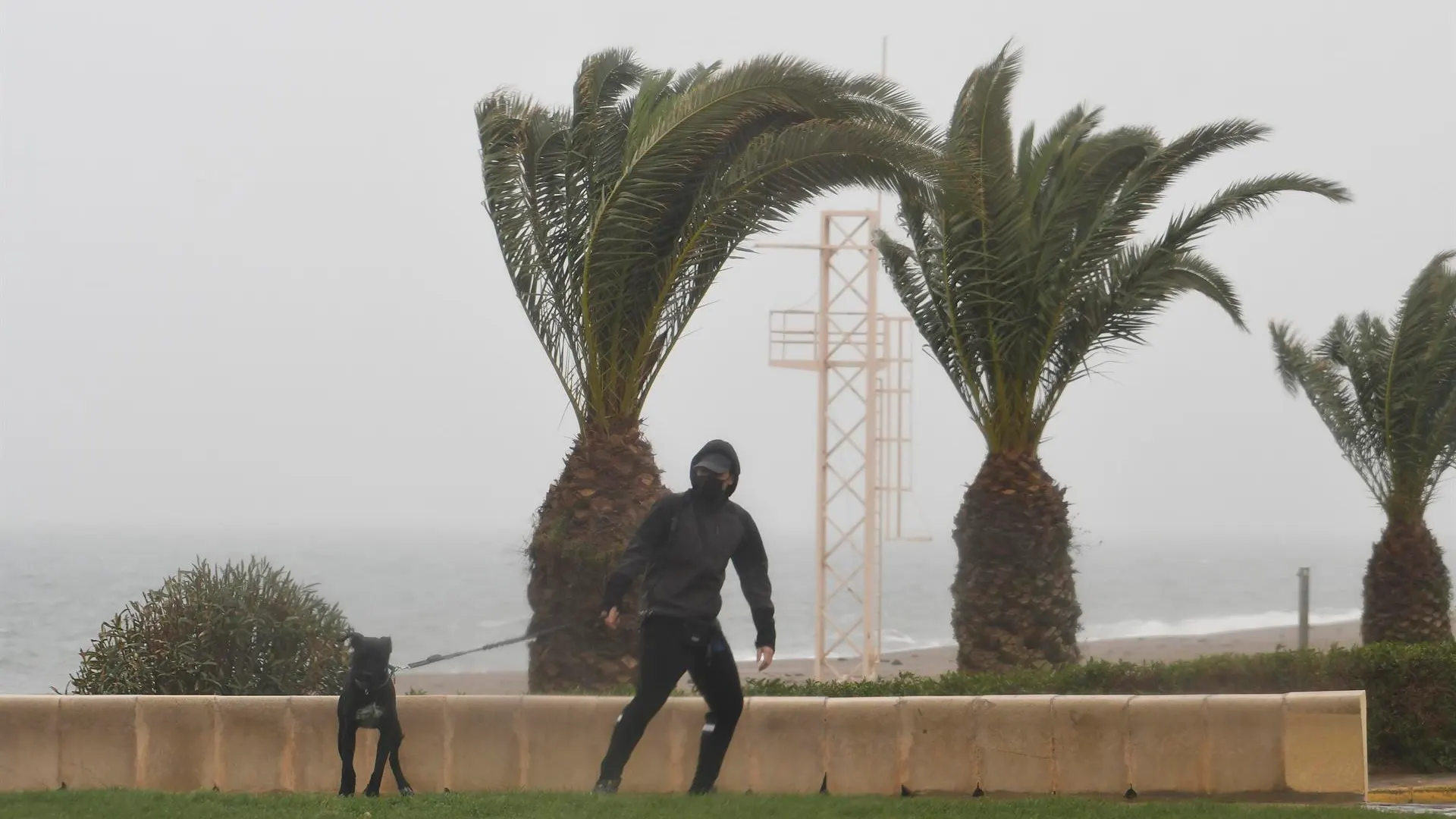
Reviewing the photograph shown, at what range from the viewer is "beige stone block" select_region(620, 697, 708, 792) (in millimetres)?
7602

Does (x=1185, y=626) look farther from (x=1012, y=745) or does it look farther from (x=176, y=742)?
(x=176, y=742)

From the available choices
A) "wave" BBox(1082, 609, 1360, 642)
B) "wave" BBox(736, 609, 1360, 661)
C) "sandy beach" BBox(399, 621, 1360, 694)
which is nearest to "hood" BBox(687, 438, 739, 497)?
"sandy beach" BBox(399, 621, 1360, 694)

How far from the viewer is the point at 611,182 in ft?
36.8

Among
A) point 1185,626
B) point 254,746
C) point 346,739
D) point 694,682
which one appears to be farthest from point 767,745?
point 1185,626

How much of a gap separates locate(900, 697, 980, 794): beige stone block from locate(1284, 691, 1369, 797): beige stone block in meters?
1.59

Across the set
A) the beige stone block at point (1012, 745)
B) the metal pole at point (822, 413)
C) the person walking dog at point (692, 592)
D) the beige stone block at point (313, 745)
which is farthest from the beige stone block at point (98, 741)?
the metal pole at point (822, 413)

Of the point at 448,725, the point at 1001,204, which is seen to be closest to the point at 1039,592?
the point at 1001,204

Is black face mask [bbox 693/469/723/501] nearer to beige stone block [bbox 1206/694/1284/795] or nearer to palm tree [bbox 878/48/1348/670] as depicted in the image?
beige stone block [bbox 1206/694/1284/795]

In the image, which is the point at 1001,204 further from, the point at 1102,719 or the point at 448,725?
the point at 448,725

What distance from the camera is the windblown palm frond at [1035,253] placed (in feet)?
39.5

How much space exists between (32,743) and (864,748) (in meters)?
4.74

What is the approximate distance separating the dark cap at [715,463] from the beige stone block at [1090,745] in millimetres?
2254

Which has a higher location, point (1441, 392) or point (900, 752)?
point (1441, 392)

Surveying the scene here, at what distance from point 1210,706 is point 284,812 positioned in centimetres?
461
